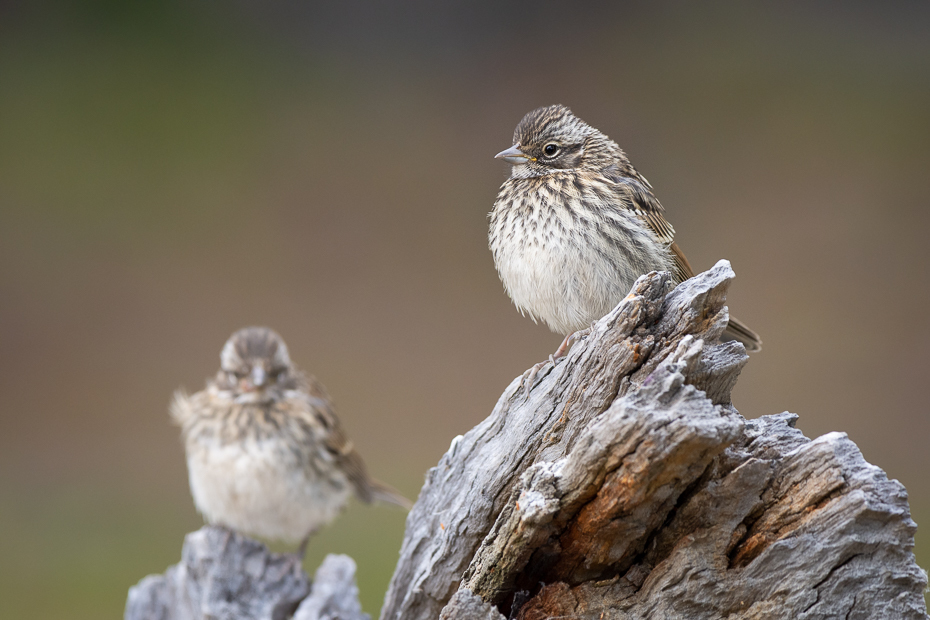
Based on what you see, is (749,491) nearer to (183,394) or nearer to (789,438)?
(789,438)

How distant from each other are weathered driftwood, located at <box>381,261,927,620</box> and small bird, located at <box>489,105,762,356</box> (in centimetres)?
63

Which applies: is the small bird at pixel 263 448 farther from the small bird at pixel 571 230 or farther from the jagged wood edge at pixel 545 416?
the small bird at pixel 571 230

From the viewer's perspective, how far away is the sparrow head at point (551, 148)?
3.66 metres

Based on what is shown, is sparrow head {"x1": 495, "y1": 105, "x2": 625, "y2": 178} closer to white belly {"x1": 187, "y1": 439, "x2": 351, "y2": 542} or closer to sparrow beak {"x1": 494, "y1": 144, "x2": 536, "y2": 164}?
sparrow beak {"x1": 494, "y1": 144, "x2": 536, "y2": 164}

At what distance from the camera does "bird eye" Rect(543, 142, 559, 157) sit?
366 centimetres

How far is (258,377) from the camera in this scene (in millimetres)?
4703

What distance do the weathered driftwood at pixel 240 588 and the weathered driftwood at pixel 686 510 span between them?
1.62 m

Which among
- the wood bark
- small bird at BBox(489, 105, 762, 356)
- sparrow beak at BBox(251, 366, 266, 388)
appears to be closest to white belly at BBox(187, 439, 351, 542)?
sparrow beak at BBox(251, 366, 266, 388)

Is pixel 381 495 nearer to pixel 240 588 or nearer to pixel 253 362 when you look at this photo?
pixel 253 362

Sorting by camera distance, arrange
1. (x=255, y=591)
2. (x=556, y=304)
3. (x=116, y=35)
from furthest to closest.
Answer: (x=116, y=35)
(x=255, y=591)
(x=556, y=304)

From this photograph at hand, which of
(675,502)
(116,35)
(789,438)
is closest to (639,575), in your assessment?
(675,502)

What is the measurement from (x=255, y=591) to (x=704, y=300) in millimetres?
2554

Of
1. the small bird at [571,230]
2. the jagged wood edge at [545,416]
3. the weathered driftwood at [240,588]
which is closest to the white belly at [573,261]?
the small bird at [571,230]

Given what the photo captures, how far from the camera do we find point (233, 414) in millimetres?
4734
